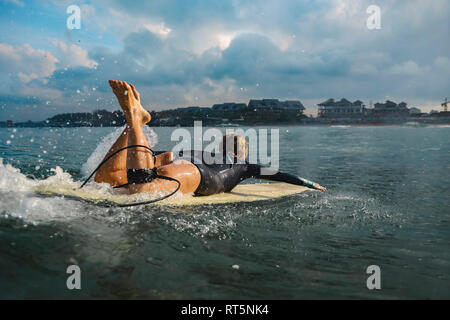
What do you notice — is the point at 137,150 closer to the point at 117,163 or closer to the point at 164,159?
the point at 117,163

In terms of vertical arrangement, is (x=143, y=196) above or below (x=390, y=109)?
below

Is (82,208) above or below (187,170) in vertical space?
below

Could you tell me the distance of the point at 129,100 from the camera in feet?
14.1

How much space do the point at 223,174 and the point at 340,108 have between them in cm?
10161

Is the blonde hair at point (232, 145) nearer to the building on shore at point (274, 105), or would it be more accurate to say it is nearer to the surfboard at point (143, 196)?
the surfboard at point (143, 196)

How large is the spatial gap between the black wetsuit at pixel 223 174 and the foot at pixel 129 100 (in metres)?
1.09

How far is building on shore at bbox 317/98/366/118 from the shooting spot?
9656 cm

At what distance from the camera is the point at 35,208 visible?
11.4 feet

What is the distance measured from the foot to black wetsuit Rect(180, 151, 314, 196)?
42.8 inches

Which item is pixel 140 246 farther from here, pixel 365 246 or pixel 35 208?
pixel 365 246

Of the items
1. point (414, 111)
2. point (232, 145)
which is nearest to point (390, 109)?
point (414, 111)

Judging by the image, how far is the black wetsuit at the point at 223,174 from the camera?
5.16m
